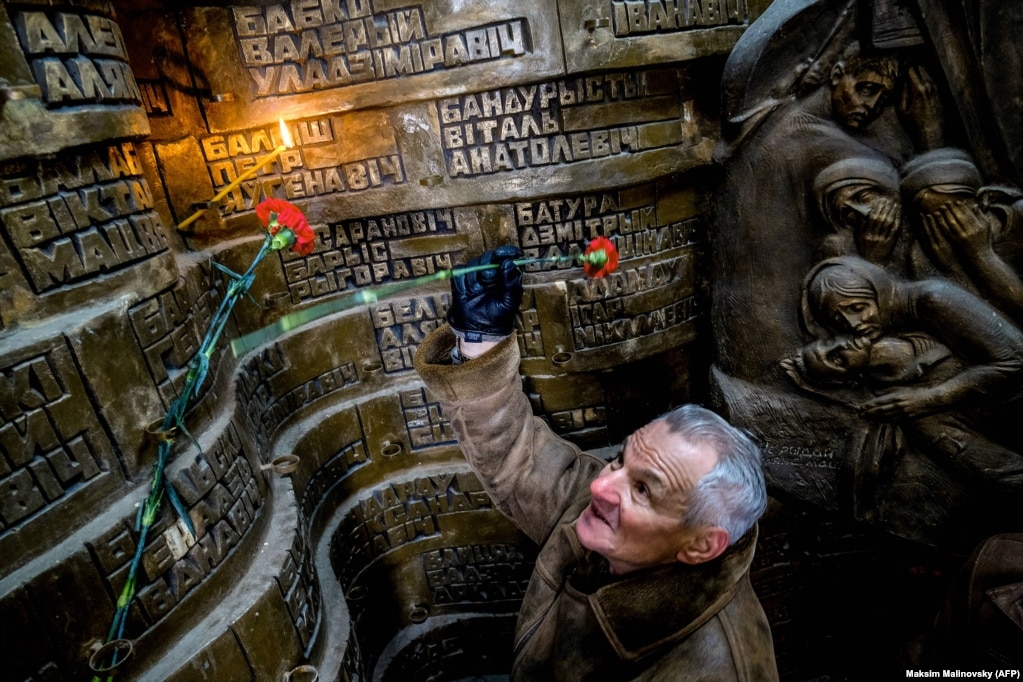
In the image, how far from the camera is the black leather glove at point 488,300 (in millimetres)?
2199

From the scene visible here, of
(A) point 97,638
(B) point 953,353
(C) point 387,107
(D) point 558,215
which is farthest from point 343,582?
(B) point 953,353

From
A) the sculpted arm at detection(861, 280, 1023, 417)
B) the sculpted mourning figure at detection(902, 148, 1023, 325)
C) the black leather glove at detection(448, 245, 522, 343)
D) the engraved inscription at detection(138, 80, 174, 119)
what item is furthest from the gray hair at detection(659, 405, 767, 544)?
the engraved inscription at detection(138, 80, 174, 119)

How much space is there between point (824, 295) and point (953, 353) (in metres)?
0.54

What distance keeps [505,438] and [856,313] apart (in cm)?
158

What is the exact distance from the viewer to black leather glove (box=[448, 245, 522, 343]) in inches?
86.6

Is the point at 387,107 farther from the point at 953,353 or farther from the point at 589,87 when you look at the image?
the point at 953,353

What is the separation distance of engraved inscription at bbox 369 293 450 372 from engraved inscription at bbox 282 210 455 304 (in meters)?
0.15

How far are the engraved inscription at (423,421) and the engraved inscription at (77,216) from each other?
1529mm

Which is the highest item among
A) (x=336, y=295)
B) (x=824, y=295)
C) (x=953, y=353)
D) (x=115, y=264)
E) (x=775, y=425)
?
(x=115, y=264)

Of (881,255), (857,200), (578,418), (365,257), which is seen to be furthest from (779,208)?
(365,257)


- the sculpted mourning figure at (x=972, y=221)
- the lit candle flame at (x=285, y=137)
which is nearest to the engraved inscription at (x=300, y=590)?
the lit candle flame at (x=285, y=137)

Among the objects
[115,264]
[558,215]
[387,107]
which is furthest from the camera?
[558,215]

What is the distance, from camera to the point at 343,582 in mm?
2764

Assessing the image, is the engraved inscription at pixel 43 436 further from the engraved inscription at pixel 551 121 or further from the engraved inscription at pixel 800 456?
the engraved inscription at pixel 800 456
